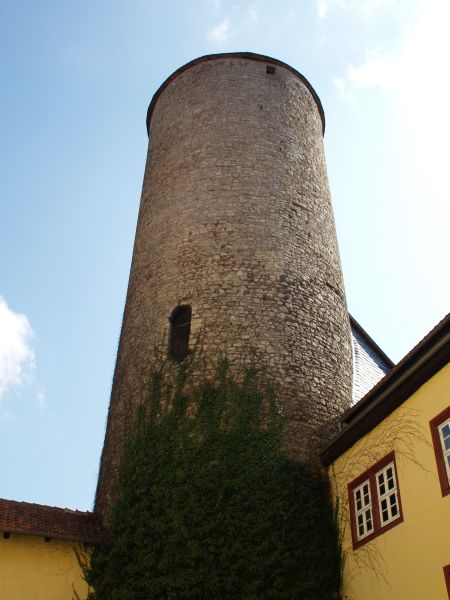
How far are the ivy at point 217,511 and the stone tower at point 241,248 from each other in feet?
2.15

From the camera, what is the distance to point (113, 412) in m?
13.8

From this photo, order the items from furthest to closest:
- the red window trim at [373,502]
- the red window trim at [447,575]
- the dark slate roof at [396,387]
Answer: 1. the red window trim at [373,502]
2. the dark slate roof at [396,387]
3. the red window trim at [447,575]

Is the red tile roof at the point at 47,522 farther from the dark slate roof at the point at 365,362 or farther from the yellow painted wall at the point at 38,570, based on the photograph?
the dark slate roof at the point at 365,362

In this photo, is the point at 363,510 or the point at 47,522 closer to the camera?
the point at 363,510

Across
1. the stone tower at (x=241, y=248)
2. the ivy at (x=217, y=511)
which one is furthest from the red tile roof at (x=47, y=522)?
the stone tower at (x=241, y=248)

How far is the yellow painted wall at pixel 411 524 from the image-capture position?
8.55 metres

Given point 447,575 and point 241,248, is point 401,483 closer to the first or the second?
point 447,575

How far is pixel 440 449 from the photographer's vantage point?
8.97m

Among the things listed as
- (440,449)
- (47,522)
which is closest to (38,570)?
(47,522)

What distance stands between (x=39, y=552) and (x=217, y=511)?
10.1 ft

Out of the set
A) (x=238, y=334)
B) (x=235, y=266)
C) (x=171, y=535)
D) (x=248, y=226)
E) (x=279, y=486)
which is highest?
(x=248, y=226)

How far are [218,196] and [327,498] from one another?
7.34 m

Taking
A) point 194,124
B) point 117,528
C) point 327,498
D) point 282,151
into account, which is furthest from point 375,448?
point 194,124

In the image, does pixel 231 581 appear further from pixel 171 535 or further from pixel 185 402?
pixel 185 402
